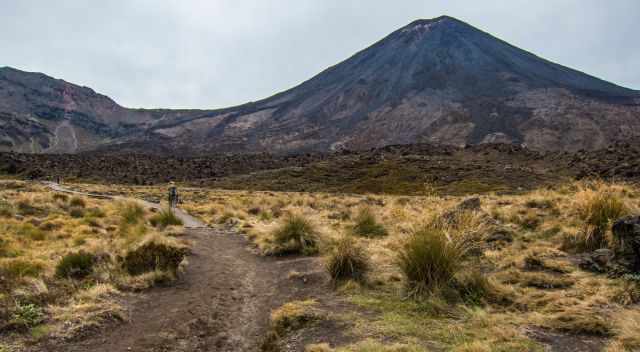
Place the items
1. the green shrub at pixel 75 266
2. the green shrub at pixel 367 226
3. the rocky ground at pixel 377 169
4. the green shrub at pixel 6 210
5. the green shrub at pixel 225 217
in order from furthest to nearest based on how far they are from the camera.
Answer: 1. the rocky ground at pixel 377 169
2. the green shrub at pixel 225 217
3. the green shrub at pixel 6 210
4. the green shrub at pixel 367 226
5. the green shrub at pixel 75 266

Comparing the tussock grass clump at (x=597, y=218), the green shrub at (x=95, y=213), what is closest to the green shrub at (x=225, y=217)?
the green shrub at (x=95, y=213)

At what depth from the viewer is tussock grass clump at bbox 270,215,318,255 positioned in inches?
404

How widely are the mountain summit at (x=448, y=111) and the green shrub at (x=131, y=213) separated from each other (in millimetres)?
110500

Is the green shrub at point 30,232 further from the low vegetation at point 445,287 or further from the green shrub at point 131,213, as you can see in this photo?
the green shrub at point 131,213

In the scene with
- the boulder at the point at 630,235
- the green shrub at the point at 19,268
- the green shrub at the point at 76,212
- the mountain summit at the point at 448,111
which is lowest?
the green shrub at the point at 76,212

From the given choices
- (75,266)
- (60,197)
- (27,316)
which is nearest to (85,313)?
(27,316)

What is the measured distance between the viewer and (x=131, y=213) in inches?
603

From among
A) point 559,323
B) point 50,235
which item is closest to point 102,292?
point 559,323

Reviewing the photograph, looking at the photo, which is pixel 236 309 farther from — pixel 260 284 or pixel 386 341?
pixel 386 341

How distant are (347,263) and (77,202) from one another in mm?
19779

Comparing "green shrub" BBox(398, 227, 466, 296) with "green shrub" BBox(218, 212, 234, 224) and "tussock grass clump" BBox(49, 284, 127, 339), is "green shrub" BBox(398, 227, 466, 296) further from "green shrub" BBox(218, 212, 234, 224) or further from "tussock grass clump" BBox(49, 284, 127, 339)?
"green shrub" BBox(218, 212, 234, 224)

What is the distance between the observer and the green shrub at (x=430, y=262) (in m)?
6.00

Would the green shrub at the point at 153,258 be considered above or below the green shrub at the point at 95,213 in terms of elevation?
above

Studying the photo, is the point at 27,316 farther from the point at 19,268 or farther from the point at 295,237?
the point at 295,237
